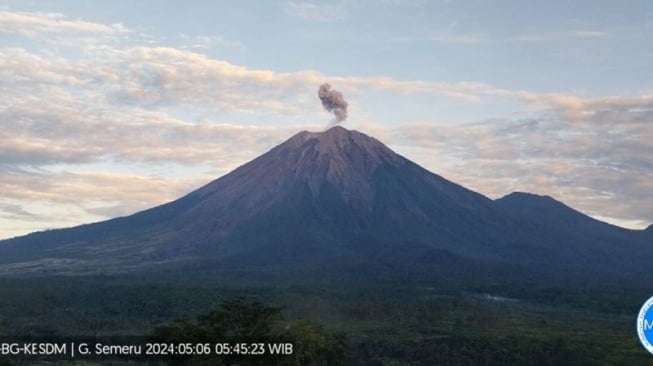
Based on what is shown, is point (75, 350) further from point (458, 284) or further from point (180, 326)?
point (458, 284)

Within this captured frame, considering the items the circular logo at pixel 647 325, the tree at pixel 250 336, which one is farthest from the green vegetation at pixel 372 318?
the circular logo at pixel 647 325

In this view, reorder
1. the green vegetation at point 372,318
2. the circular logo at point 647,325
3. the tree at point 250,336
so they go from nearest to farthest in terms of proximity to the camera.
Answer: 1. the circular logo at point 647,325
2. the tree at point 250,336
3. the green vegetation at point 372,318

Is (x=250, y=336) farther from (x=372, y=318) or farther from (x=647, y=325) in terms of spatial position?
(x=372, y=318)

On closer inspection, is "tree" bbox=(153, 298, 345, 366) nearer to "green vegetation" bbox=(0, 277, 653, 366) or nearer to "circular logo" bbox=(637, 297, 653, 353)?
"green vegetation" bbox=(0, 277, 653, 366)

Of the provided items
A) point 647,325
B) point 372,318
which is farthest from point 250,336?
point 372,318

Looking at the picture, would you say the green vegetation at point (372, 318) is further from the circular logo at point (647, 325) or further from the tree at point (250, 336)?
the circular logo at point (647, 325)

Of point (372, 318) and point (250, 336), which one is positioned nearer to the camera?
point (250, 336)
